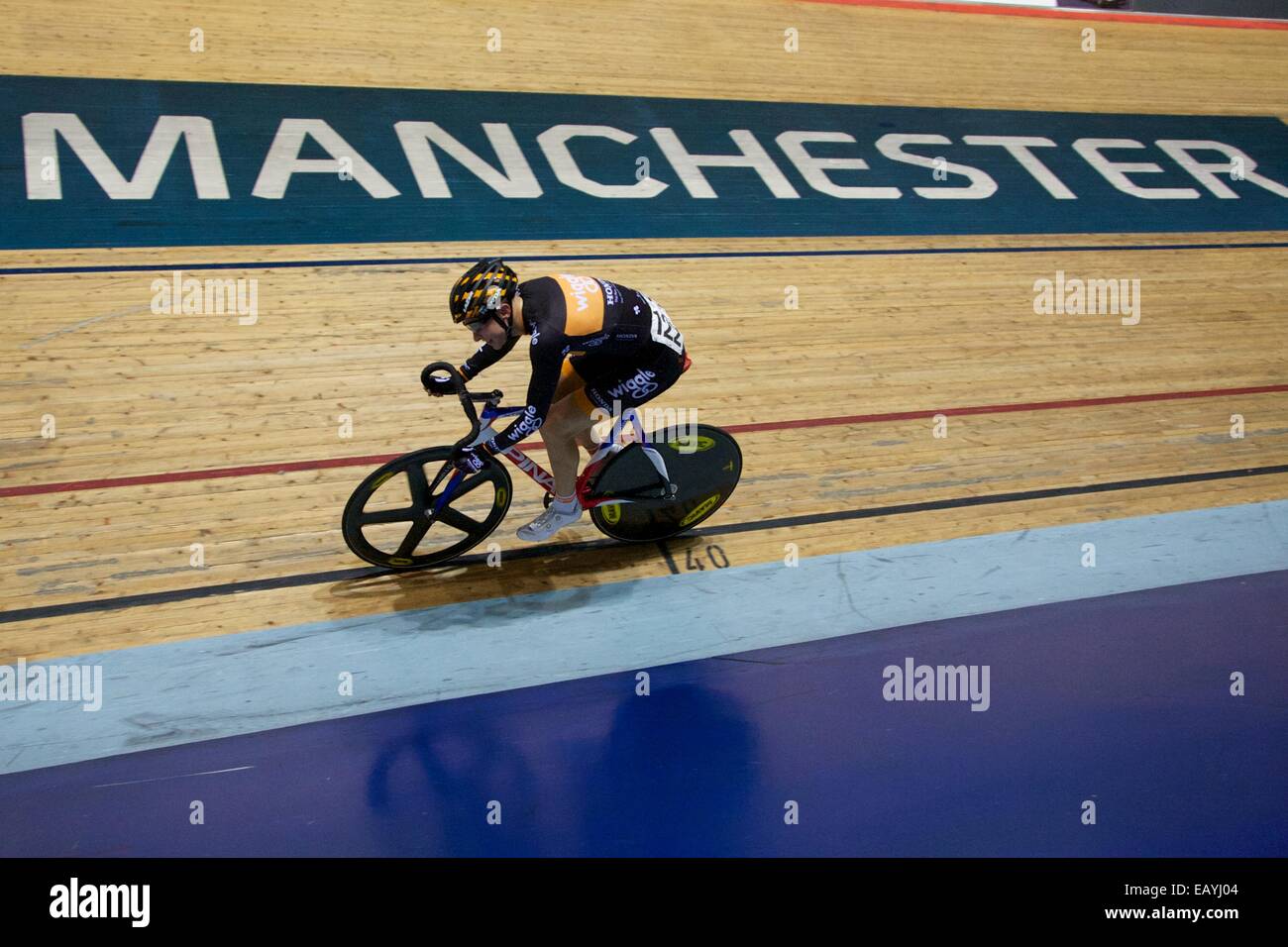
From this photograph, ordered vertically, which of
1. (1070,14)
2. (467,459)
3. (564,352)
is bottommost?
(467,459)

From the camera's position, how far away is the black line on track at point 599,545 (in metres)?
3.59

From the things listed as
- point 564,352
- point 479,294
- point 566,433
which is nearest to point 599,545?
point 566,433

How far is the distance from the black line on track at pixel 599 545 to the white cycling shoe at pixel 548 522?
16 centimetres

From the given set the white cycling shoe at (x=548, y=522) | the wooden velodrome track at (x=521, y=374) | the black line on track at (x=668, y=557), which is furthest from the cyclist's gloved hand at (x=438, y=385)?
the black line on track at (x=668, y=557)

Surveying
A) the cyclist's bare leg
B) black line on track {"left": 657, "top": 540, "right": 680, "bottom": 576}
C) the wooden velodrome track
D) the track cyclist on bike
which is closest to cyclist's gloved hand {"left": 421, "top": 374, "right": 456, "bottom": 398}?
the track cyclist on bike

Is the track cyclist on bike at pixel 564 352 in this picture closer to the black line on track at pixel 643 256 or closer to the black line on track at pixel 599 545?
the black line on track at pixel 599 545

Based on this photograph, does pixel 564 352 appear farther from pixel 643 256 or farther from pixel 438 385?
pixel 643 256

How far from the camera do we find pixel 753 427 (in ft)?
15.9

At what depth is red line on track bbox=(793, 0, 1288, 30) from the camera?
28.4 feet

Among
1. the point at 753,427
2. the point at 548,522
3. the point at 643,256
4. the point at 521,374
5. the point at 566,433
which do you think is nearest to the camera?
the point at 566,433

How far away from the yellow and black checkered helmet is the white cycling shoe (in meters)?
0.87

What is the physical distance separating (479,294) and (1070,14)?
7820mm
